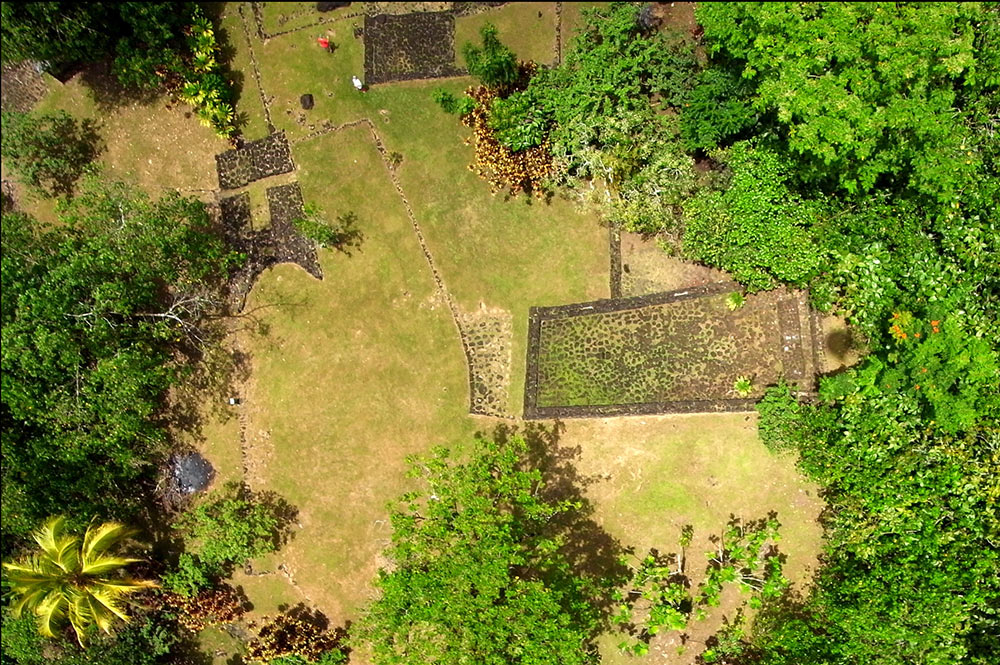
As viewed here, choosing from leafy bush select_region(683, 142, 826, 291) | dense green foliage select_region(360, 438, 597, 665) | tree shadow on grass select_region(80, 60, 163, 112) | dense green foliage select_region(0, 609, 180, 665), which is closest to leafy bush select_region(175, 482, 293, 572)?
dense green foliage select_region(0, 609, 180, 665)

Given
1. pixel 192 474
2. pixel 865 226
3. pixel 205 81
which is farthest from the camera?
pixel 192 474

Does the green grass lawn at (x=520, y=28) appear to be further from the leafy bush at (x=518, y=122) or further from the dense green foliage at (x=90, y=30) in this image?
the dense green foliage at (x=90, y=30)

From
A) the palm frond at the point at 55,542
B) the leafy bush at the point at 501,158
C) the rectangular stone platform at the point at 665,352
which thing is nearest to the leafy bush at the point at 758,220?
the rectangular stone platform at the point at 665,352

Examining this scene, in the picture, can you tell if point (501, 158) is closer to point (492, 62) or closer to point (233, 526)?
point (492, 62)

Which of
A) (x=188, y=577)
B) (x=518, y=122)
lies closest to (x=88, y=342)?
(x=188, y=577)

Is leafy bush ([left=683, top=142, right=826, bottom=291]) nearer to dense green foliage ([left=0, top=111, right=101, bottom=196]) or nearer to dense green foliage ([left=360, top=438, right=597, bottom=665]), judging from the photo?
dense green foliage ([left=360, top=438, right=597, bottom=665])

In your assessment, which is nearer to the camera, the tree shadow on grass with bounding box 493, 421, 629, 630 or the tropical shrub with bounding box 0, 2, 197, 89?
the tropical shrub with bounding box 0, 2, 197, 89
